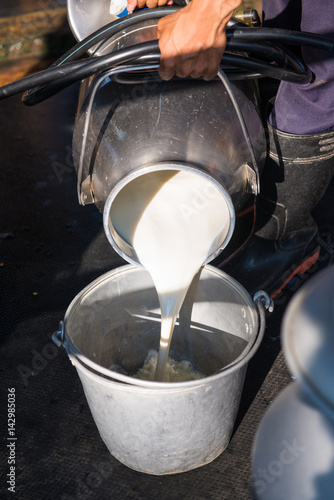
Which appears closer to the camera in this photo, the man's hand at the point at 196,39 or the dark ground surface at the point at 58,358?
the man's hand at the point at 196,39

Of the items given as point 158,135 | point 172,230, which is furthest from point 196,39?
point 172,230

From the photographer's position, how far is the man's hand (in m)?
0.98

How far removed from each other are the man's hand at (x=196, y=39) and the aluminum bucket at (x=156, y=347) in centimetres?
46

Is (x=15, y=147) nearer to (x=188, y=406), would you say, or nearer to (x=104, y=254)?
(x=104, y=254)

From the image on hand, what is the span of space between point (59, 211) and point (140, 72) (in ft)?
3.08

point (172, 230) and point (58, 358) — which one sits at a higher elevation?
point (172, 230)

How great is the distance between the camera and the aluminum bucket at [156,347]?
993 millimetres

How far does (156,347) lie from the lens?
1435 mm

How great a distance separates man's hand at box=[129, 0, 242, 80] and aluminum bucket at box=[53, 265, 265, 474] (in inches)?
18.0

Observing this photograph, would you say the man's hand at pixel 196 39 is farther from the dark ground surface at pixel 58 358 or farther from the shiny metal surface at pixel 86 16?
the dark ground surface at pixel 58 358

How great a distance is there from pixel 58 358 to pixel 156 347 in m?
0.27

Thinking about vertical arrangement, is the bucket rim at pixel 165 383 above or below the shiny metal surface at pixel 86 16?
below

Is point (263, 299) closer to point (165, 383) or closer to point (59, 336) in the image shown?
point (165, 383)

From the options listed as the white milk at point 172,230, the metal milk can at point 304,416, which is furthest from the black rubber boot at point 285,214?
the metal milk can at point 304,416
